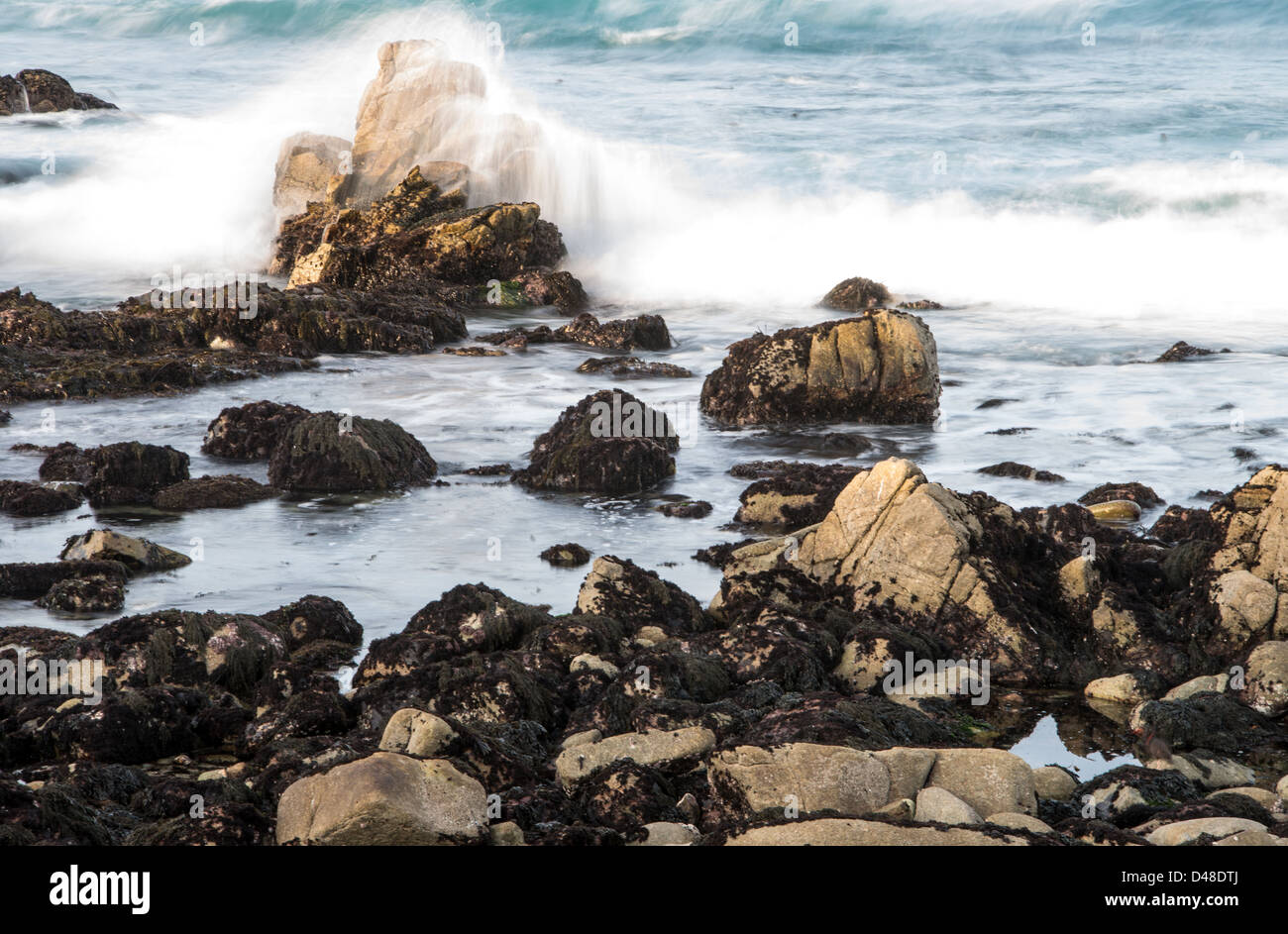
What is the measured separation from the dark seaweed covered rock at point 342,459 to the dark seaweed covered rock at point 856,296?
31.1ft

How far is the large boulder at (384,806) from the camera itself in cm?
445

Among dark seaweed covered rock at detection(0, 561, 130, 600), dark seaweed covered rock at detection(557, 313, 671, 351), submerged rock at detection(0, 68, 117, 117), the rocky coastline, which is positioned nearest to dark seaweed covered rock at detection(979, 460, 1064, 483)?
the rocky coastline

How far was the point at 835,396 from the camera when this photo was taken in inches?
525

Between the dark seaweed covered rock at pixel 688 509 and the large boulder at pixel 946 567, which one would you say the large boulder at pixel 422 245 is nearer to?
the dark seaweed covered rock at pixel 688 509

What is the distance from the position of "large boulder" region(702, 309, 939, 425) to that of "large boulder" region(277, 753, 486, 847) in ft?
28.7

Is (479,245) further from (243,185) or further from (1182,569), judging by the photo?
(1182,569)

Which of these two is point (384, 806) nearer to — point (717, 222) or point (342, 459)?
point (342, 459)

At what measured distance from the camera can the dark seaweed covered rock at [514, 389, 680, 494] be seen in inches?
442

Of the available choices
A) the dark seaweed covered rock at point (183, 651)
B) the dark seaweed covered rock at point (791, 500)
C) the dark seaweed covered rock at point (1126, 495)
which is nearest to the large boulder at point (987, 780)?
the dark seaweed covered rock at point (183, 651)

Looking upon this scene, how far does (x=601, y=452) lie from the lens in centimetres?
1130

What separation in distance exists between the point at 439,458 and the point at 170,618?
5088 millimetres

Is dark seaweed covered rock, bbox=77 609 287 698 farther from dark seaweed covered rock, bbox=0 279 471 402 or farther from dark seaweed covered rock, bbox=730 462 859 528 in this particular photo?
dark seaweed covered rock, bbox=0 279 471 402

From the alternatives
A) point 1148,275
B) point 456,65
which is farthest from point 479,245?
point 1148,275

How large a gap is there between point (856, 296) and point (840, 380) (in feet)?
21.9
